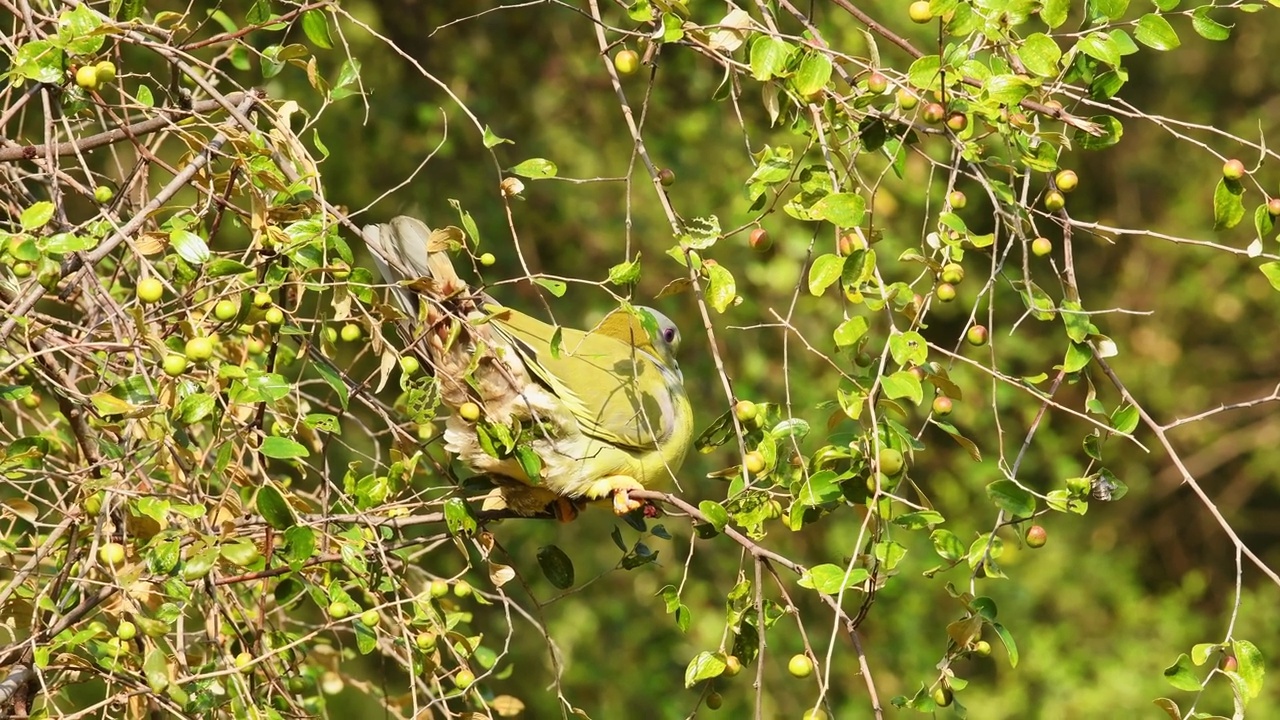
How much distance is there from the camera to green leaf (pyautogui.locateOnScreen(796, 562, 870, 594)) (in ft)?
5.02

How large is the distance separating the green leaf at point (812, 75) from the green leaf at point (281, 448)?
726 millimetres

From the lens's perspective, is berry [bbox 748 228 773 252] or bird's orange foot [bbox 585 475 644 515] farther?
bird's orange foot [bbox 585 475 644 515]

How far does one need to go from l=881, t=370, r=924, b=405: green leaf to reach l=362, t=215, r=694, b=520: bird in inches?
12.3

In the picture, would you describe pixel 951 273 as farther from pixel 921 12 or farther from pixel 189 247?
pixel 189 247

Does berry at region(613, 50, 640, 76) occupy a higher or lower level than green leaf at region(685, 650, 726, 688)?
higher

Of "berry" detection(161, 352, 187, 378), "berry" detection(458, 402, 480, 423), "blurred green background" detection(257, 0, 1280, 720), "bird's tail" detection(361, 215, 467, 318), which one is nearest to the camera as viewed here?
"berry" detection(161, 352, 187, 378)

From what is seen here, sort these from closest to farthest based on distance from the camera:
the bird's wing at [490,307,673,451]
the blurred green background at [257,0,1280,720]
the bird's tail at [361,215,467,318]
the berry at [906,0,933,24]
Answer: the berry at [906,0,933,24] < the bird's tail at [361,215,467,318] < the bird's wing at [490,307,673,451] < the blurred green background at [257,0,1280,720]

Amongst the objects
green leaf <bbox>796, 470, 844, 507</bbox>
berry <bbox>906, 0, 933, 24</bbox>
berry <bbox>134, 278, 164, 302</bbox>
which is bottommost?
green leaf <bbox>796, 470, 844, 507</bbox>

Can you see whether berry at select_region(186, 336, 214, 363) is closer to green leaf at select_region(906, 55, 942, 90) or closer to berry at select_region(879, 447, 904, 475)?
berry at select_region(879, 447, 904, 475)

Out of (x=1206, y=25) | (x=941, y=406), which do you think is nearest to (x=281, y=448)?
(x=941, y=406)

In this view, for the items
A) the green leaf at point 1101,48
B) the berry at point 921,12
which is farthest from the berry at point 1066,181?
the berry at point 921,12

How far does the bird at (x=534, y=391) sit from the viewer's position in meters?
1.77

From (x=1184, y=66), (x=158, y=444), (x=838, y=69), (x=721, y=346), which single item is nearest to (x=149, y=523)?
(x=158, y=444)

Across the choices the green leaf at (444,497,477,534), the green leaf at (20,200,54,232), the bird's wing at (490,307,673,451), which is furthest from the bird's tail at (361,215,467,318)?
the green leaf at (20,200,54,232)
